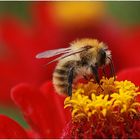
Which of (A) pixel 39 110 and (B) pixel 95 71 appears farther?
(A) pixel 39 110

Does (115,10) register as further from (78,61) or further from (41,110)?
(78,61)

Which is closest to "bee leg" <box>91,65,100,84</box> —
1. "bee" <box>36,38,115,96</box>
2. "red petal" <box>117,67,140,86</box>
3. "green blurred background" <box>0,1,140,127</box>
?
"bee" <box>36,38,115,96</box>

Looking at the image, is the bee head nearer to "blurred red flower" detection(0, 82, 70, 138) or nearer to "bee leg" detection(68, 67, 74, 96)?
"bee leg" detection(68, 67, 74, 96)

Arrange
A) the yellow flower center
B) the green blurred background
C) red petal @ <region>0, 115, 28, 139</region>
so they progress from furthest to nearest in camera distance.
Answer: the green blurred background < red petal @ <region>0, 115, 28, 139</region> < the yellow flower center

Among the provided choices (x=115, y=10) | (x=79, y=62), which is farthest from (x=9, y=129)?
(x=115, y=10)

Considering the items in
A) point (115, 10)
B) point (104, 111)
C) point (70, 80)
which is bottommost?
point (104, 111)

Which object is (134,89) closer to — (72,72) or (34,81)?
Result: (72,72)
